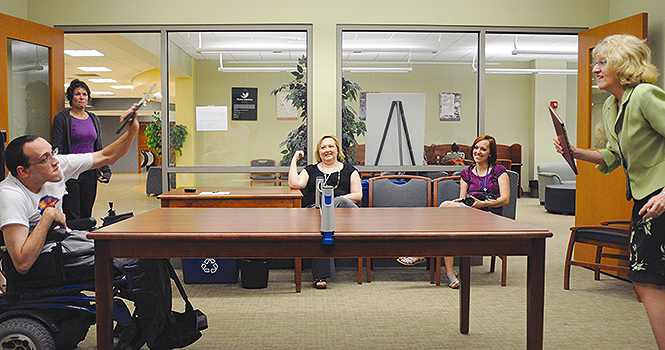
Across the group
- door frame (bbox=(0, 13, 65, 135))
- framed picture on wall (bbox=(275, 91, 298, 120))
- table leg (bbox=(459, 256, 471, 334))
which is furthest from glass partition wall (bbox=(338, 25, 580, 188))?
door frame (bbox=(0, 13, 65, 135))

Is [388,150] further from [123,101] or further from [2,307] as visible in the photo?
[123,101]

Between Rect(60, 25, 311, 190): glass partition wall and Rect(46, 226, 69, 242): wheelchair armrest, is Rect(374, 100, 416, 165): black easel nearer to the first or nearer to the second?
Rect(60, 25, 311, 190): glass partition wall

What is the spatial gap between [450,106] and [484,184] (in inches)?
53.3

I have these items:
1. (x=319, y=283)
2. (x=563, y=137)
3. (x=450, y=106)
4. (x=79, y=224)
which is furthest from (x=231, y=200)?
(x=563, y=137)

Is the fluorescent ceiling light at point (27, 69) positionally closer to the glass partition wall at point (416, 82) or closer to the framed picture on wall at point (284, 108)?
the framed picture on wall at point (284, 108)

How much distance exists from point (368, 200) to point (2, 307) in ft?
9.83

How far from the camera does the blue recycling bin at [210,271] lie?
13.4 ft

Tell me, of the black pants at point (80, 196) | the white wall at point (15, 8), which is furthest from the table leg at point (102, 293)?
the white wall at point (15, 8)

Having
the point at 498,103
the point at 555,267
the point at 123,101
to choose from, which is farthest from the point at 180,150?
the point at 123,101

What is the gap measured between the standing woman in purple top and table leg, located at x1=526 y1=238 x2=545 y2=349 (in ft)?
12.1

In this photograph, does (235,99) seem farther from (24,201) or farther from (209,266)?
(24,201)

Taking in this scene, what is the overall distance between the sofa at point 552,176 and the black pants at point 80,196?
8299 millimetres

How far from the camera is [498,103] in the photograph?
1134 centimetres

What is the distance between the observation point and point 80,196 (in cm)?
427
